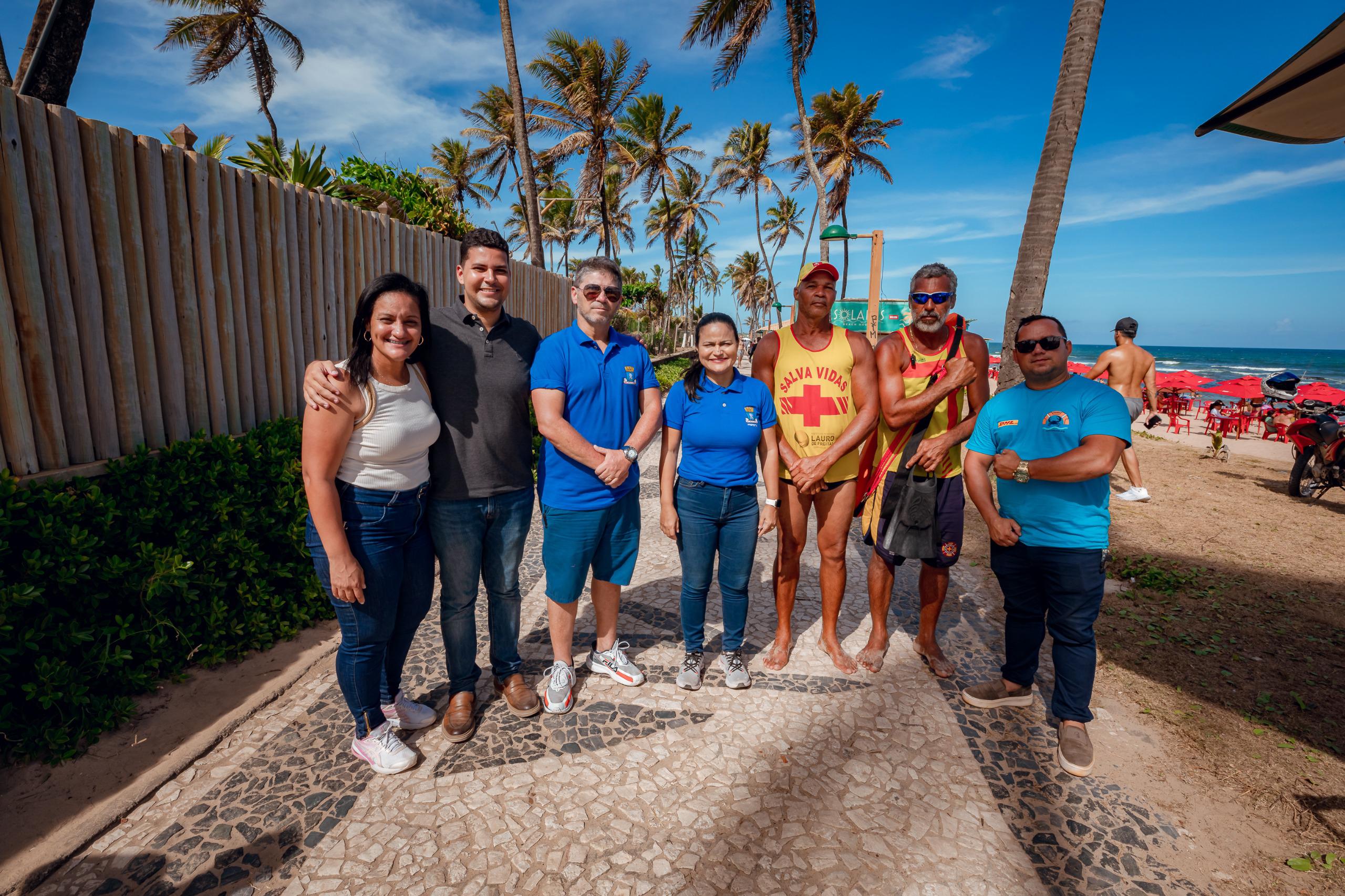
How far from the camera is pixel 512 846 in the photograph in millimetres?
2121

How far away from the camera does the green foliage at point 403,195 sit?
697 centimetres

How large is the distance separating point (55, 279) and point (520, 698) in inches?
117

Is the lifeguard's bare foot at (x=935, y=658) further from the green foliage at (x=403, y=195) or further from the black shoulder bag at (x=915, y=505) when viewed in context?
the green foliage at (x=403, y=195)

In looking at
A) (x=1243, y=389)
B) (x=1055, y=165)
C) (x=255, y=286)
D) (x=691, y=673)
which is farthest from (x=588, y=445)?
(x=1243, y=389)

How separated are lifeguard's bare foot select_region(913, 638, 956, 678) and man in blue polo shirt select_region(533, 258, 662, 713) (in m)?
1.77

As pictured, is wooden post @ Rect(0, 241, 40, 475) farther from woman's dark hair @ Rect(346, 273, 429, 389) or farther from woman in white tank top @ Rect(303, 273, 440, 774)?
woman's dark hair @ Rect(346, 273, 429, 389)

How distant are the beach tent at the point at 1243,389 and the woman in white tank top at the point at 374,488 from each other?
17.2 m

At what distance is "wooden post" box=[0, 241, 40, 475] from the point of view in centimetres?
251

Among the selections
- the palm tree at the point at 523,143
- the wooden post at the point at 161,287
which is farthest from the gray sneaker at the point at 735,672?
the palm tree at the point at 523,143

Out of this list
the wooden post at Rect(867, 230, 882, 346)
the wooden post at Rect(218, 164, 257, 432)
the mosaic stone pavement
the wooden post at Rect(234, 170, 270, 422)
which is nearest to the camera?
the mosaic stone pavement

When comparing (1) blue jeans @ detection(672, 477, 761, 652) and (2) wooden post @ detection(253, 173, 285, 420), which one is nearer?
(1) blue jeans @ detection(672, 477, 761, 652)

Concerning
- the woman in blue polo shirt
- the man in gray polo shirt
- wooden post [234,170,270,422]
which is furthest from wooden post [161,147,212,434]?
the woman in blue polo shirt

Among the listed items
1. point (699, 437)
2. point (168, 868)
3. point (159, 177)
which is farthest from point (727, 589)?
point (159, 177)

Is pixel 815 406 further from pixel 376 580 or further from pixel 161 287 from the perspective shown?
pixel 161 287
